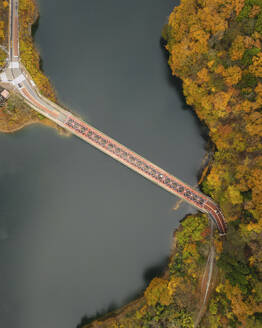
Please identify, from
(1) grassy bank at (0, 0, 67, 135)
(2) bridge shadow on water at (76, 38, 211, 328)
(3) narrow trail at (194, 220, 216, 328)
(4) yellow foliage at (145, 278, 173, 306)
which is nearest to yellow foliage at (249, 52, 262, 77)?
(2) bridge shadow on water at (76, 38, 211, 328)

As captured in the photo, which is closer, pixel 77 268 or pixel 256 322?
pixel 256 322

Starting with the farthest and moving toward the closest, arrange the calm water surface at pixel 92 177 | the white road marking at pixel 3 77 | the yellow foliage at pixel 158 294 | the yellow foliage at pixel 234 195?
the calm water surface at pixel 92 177
the white road marking at pixel 3 77
the yellow foliage at pixel 158 294
the yellow foliage at pixel 234 195

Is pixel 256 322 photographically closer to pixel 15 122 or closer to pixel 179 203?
pixel 179 203

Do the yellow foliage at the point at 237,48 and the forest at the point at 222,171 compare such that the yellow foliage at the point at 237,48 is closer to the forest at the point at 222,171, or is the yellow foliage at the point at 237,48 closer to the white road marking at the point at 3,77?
the forest at the point at 222,171

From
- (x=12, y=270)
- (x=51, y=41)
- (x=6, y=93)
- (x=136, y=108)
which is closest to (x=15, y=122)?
(x=6, y=93)

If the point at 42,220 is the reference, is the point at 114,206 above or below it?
above

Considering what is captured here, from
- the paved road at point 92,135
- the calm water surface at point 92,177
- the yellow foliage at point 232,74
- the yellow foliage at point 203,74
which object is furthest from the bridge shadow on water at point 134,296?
the yellow foliage at point 232,74

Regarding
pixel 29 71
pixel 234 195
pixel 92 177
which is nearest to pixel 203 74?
pixel 234 195

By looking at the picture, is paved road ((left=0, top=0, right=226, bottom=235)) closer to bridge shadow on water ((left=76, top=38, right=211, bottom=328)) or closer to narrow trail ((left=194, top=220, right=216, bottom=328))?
narrow trail ((left=194, top=220, right=216, bottom=328))
